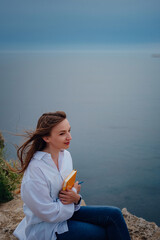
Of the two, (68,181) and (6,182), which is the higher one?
(68,181)

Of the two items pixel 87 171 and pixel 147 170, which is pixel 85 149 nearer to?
pixel 87 171

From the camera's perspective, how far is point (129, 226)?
2525 mm

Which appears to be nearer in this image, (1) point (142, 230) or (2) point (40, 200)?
(2) point (40, 200)

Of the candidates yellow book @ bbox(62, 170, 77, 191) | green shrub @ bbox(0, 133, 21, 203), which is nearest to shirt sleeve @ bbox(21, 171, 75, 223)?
yellow book @ bbox(62, 170, 77, 191)

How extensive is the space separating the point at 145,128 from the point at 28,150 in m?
12.2

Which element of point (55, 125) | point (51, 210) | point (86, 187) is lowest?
point (86, 187)

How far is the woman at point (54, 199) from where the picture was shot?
5.24ft

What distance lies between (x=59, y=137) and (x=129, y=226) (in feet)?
4.16

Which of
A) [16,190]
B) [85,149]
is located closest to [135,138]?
[85,149]

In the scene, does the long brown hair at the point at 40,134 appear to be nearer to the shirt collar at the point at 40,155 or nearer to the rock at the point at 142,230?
the shirt collar at the point at 40,155

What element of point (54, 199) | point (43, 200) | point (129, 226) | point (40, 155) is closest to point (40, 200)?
point (43, 200)

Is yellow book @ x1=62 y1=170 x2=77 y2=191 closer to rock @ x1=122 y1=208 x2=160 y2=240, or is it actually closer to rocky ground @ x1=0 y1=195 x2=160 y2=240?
rocky ground @ x1=0 y1=195 x2=160 y2=240

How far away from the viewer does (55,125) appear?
69.2 inches

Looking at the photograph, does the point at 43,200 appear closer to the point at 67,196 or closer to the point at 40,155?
the point at 67,196
